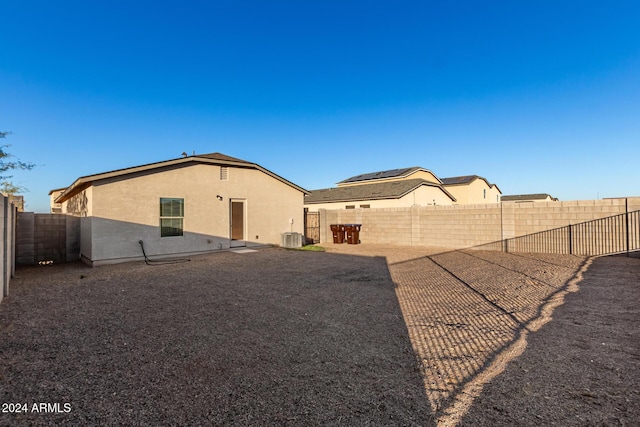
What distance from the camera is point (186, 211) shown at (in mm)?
11391

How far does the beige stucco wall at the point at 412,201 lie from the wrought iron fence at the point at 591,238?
9.97 meters

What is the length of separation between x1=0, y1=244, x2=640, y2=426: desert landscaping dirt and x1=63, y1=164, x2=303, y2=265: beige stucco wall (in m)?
2.84

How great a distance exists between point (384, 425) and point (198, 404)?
1.49 meters

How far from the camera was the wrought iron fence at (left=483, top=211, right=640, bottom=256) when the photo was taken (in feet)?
31.6

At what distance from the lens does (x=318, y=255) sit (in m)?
12.1

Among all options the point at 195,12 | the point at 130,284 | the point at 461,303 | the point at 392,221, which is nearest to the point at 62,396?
the point at 130,284

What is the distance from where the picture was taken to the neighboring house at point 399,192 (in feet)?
72.3

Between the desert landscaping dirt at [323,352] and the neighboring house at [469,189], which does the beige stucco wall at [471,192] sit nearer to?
the neighboring house at [469,189]

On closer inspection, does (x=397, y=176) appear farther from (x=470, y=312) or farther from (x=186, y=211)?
(x=470, y=312)

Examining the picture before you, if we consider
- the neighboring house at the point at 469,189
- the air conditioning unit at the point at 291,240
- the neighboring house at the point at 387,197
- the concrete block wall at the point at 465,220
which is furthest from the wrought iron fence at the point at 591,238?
the neighboring house at the point at 469,189

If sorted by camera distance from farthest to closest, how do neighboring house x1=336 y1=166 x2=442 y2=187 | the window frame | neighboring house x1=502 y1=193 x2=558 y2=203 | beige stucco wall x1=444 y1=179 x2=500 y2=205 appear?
neighboring house x1=502 y1=193 x2=558 y2=203, beige stucco wall x1=444 y1=179 x2=500 y2=205, neighboring house x1=336 y1=166 x2=442 y2=187, the window frame

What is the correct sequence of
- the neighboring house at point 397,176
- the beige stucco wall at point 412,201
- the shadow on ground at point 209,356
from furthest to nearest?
the neighboring house at point 397,176, the beige stucco wall at point 412,201, the shadow on ground at point 209,356

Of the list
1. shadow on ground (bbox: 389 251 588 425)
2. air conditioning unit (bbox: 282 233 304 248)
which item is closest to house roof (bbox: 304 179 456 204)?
air conditioning unit (bbox: 282 233 304 248)

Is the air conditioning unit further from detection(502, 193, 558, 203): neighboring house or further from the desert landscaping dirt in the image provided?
detection(502, 193, 558, 203): neighboring house
